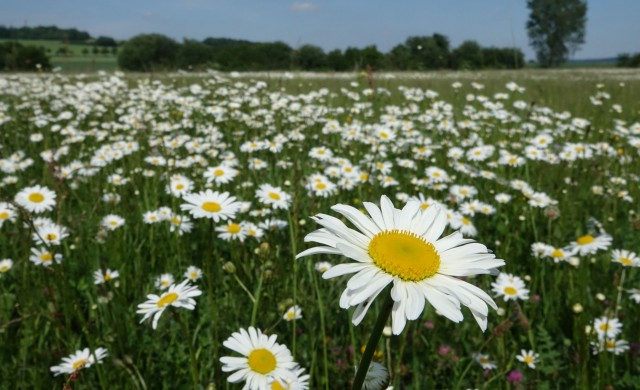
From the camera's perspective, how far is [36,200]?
2.71 meters

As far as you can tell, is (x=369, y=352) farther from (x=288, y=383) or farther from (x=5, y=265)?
(x=5, y=265)

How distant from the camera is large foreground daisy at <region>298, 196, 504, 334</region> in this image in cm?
73

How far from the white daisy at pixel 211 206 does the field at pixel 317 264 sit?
11 millimetres

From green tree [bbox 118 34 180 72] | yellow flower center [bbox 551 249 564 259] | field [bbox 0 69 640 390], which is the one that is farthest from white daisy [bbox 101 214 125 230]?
green tree [bbox 118 34 180 72]

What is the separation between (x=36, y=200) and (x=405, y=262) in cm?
265

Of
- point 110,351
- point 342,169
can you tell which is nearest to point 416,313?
point 110,351

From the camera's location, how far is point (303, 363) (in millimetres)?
1794

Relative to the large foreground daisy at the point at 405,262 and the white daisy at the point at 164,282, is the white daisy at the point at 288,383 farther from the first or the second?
the white daisy at the point at 164,282

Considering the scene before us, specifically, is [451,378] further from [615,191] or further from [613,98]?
[613,98]

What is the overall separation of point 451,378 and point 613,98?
8.06 metres

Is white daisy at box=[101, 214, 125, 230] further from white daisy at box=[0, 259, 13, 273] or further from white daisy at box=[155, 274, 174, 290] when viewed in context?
white daisy at box=[155, 274, 174, 290]

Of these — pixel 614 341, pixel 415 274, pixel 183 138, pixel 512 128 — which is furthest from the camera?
pixel 512 128

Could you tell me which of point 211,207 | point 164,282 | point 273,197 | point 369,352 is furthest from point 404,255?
point 273,197

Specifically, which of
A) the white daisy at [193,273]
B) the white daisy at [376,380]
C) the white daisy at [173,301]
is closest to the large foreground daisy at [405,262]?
the white daisy at [376,380]
